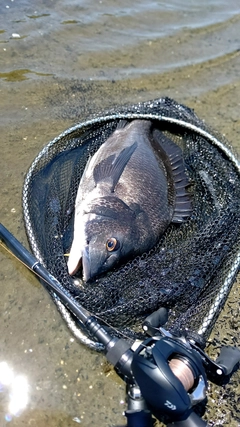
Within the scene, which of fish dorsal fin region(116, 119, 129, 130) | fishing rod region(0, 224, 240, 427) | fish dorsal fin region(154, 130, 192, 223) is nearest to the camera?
fishing rod region(0, 224, 240, 427)

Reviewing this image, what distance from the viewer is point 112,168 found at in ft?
13.2

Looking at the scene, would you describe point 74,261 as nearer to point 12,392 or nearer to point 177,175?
point 12,392

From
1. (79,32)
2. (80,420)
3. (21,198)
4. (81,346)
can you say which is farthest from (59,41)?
(80,420)

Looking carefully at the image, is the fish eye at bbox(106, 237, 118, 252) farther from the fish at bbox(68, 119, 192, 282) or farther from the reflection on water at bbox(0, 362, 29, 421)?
the reflection on water at bbox(0, 362, 29, 421)

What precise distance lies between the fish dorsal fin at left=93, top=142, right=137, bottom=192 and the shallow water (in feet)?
2.69

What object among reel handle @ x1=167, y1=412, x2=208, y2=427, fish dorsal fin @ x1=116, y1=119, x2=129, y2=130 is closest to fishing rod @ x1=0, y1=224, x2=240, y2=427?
reel handle @ x1=167, y1=412, x2=208, y2=427

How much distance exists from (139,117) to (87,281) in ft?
6.47

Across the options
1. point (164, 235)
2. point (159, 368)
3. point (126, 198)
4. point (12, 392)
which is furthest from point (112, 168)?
point (159, 368)

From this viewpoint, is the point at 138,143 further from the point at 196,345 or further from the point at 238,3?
the point at 238,3

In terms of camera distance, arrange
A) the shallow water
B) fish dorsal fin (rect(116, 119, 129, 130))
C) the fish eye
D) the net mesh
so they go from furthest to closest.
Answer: fish dorsal fin (rect(116, 119, 129, 130)), the fish eye, the net mesh, the shallow water

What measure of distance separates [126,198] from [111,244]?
0.55m

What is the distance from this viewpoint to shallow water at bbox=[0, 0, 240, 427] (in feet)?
9.59

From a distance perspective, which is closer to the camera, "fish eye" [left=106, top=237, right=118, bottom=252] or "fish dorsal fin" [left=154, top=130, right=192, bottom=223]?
"fish eye" [left=106, top=237, right=118, bottom=252]

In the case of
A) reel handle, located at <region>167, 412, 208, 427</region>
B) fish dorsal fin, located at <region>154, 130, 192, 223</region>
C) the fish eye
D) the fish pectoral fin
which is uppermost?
fish dorsal fin, located at <region>154, 130, 192, 223</region>
